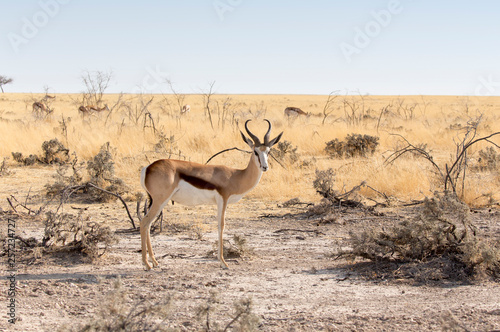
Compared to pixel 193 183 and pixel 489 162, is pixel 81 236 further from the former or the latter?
pixel 489 162

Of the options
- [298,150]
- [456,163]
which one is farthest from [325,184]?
[298,150]

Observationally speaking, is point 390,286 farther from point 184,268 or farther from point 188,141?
point 188,141

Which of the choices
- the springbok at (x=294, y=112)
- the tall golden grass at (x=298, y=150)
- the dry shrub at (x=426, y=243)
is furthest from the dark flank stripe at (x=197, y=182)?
the springbok at (x=294, y=112)

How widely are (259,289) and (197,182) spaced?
1.49 meters

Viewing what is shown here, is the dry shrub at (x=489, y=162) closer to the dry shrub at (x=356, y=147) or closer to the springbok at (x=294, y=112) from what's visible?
the dry shrub at (x=356, y=147)

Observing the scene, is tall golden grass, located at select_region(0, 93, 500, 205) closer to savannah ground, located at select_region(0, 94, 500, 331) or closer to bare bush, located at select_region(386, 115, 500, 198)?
savannah ground, located at select_region(0, 94, 500, 331)

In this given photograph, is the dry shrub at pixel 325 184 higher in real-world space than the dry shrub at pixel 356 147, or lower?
lower

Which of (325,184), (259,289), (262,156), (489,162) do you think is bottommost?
(259,289)

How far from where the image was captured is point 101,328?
363cm

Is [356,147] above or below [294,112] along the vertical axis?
below

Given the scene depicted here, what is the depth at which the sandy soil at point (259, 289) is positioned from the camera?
4.59 metres

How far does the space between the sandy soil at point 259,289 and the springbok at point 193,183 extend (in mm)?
474

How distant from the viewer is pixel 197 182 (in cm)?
623

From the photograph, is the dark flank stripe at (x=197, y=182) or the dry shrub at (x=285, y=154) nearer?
the dark flank stripe at (x=197, y=182)
